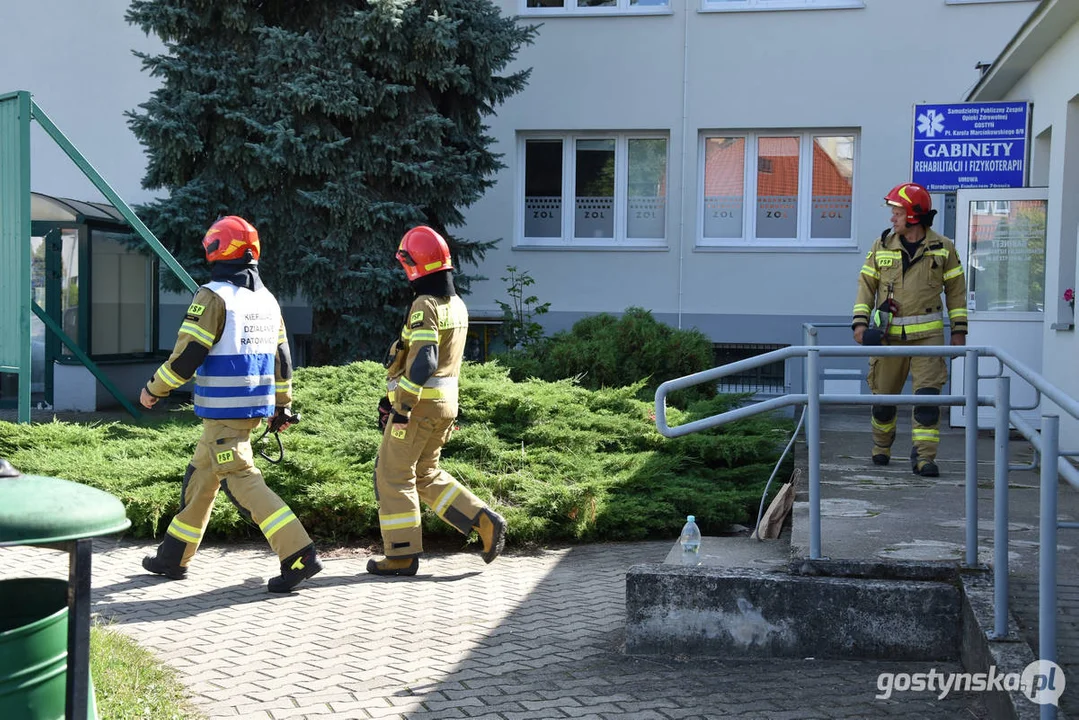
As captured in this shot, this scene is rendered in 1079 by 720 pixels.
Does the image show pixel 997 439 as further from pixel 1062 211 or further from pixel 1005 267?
pixel 1005 267

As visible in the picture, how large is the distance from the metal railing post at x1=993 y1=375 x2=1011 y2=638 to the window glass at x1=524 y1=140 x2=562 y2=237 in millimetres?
11994

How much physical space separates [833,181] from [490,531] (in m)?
10.2

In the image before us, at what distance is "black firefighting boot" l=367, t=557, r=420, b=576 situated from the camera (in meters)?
6.72

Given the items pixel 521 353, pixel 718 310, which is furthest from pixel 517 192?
pixel 521 353

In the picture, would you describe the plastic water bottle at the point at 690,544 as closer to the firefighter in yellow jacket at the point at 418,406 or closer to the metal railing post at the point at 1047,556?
the firefighter in yellow jacket at the point at 418,406

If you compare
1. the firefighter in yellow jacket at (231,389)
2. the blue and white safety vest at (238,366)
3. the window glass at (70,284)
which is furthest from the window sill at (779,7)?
the blue and white safety vest at (238,366)

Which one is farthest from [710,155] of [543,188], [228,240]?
[228,240]

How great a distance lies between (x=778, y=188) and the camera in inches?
622

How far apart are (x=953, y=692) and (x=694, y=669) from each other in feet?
3.41

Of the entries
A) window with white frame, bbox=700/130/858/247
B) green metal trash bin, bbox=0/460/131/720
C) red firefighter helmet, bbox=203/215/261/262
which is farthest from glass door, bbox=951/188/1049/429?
green metal trash bin, bbox=0/460/131/720

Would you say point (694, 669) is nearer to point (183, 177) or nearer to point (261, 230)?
point (261, 230)

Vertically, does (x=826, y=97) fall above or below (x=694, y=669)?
above

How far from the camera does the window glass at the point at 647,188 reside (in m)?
16.1

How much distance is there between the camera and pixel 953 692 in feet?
15.0
